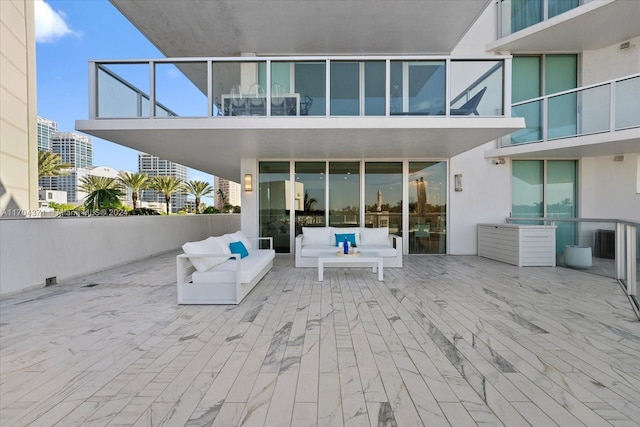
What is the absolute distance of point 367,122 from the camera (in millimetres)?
5297

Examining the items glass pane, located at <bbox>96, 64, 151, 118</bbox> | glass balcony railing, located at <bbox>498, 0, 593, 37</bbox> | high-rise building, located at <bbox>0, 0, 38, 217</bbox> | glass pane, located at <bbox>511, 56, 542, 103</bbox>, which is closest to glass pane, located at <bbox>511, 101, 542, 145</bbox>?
glass pane, located at <bbox>511, 56, 542, 103</bbox>

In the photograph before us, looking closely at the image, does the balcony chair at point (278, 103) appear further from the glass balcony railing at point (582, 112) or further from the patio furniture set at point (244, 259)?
the glass balcony railing at point (582, 112)

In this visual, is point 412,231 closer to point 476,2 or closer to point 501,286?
point 501,286

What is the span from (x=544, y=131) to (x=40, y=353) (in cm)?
988

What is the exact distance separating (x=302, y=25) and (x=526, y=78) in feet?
20.8

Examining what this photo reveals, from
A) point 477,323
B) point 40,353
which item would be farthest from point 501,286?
point 40,353

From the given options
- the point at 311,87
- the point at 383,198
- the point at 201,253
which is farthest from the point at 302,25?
the point at 201,253

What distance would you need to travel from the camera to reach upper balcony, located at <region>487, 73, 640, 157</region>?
6.41 meters

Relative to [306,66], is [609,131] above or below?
below

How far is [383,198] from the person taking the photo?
8242 mm

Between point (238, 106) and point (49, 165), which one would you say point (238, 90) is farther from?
point (49, 165)

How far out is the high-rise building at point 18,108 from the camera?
8.74m

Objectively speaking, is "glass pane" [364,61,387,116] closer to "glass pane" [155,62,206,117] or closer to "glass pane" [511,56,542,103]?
"glass pane" [155,62,206,117]

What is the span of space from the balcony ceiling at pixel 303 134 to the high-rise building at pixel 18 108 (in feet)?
17.9
